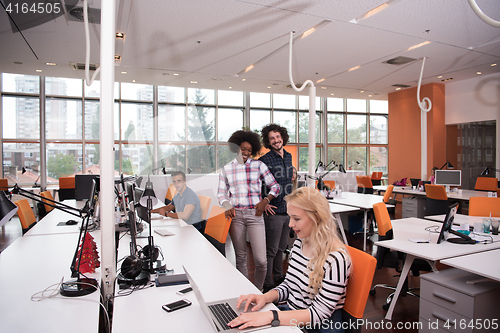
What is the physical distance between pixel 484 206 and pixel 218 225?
3.39 m

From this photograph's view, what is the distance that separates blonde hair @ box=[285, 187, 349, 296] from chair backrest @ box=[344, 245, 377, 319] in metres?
0.10

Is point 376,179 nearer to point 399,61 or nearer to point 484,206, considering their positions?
point 399,61

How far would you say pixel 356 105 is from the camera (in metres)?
12.1

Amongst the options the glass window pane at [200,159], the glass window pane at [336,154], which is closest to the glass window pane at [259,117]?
the glass window pane at [336,154]

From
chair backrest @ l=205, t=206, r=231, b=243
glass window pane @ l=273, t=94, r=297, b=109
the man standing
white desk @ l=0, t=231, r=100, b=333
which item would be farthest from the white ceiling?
glass window pane @ l=273, t=94, r=297, b=109

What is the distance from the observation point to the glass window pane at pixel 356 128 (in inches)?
472

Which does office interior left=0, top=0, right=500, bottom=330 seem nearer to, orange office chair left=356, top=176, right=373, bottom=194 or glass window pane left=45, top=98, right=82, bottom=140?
glass window pane left=45, top=98, right=82, bottom=140

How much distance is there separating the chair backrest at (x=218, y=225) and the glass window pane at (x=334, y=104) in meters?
9.92

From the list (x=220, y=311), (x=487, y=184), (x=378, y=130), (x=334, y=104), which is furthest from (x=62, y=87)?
(x=378, y=130)

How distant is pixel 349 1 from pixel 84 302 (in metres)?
4.04

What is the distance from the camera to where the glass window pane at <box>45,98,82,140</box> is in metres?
8.52

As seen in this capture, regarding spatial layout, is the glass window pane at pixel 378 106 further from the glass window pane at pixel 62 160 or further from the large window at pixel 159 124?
the glass window pane at pixel 62 160

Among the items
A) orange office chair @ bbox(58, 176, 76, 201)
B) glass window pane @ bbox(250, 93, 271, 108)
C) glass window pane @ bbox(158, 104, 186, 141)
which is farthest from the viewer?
glass window pane @ bbox(250, 93, 271, 108)

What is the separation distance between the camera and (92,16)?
3734mm
